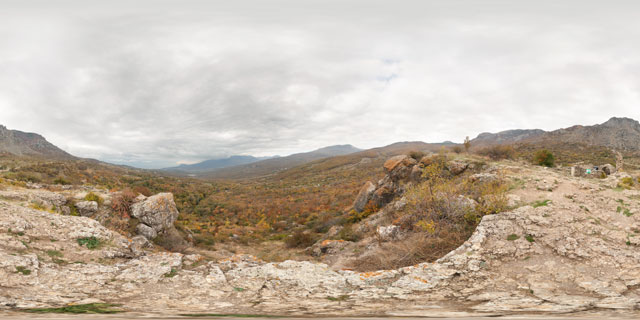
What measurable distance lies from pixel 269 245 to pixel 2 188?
42.7 feet

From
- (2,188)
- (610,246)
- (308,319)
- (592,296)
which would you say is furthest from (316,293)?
(2,188)

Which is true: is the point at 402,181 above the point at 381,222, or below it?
above

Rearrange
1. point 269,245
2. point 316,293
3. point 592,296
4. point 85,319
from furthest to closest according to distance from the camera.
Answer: point 269,245 < point 316,293 < point 592,296 < point 85,319

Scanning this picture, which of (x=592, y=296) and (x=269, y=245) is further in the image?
(x=269, y=245)

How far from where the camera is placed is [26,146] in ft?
438

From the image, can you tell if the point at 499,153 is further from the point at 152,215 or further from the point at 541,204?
the point at 152,215

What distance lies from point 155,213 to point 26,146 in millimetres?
199929

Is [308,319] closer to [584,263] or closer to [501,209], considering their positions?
[584,263]

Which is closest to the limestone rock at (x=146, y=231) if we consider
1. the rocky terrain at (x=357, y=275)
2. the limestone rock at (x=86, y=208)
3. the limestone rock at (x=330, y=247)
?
the limestone rock at (x=86, y=208)

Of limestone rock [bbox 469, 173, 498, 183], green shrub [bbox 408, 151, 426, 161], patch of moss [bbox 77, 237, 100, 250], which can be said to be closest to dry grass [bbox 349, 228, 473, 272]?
limestone rock [bbox 469, 173, 498, 183]

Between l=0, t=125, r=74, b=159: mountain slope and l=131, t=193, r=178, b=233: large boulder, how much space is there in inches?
6025

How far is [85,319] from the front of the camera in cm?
324

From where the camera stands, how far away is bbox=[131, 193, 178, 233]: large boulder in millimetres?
12281

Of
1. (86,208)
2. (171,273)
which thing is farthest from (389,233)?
(86,208)
